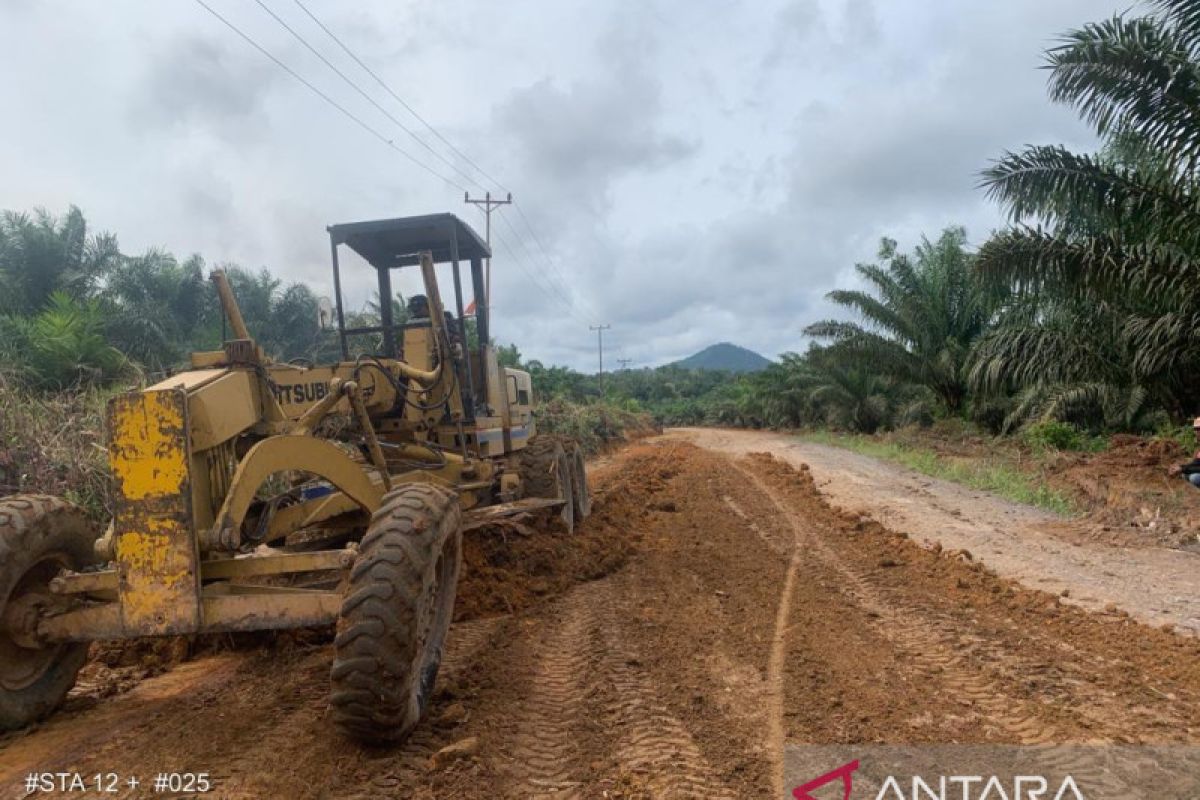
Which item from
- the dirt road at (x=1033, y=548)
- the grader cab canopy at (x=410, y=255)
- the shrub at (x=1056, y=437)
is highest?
the grader cab canopy at (x=410, y=255)

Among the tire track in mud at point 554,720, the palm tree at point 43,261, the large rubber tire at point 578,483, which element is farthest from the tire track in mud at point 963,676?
the palm tree at point 43,261

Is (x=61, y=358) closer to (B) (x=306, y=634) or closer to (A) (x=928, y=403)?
(B) (x=306, y=634)

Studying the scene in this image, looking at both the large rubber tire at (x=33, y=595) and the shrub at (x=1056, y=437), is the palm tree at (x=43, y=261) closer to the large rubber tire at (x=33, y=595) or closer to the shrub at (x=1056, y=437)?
the large rubber tire at (x=33, y=595)

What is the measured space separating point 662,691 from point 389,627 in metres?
1.64

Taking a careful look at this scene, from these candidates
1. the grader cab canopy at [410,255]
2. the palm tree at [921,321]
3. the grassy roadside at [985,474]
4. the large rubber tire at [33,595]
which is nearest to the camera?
the large rubber tire at [33,595]

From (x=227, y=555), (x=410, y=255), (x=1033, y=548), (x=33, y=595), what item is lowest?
(x=1033, y=548)

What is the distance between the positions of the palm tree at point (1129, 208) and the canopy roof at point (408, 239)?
30.8 feet

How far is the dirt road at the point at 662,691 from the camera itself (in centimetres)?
333

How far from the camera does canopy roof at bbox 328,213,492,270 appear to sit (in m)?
7.20

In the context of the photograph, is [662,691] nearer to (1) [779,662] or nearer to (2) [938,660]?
(1) [779,662]

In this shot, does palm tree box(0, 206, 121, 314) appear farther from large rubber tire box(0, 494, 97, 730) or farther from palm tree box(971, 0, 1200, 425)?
palm tree box(971, 0, 1200, 425)

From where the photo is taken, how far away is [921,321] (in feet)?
77.3

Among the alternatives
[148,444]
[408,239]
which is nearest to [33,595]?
[148,444]

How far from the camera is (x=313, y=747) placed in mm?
3506
